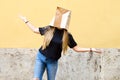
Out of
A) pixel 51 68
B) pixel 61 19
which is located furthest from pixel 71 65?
pixel 61 19

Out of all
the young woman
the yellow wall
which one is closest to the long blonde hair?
the young woman

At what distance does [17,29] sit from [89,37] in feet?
4.61

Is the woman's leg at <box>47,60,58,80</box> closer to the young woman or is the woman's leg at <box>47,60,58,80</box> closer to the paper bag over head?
the young woman

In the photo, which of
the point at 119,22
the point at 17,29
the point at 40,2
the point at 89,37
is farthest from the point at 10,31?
the point at 119,22

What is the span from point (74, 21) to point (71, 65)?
0.86 metres

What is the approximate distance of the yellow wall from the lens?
8555mm

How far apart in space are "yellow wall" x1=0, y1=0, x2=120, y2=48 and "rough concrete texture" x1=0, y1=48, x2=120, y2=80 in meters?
0.16

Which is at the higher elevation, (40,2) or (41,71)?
(40,2)

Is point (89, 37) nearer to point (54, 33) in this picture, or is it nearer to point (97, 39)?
point (97, 39)

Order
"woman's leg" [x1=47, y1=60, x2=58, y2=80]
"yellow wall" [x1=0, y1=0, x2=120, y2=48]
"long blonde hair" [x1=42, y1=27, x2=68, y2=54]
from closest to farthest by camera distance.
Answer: "long blonde hair" [x1=42, y1=27, x2=68, y2=54], "woman's leg" [x1=47, y1=60, x2=58, y2=80], "yellow wall" [x1=0, y1=0, x2=120, y2=48]

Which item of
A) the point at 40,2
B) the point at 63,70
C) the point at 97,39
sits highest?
the point at 40,2

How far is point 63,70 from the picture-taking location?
28.5 feet

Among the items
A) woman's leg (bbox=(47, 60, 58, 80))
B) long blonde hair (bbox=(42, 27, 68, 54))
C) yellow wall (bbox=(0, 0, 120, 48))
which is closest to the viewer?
long blonde hair (bbox=(42, 27, 68, 54))

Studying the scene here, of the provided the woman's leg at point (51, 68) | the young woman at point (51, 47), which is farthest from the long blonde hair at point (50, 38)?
the woman's leg at point (51, 68)
